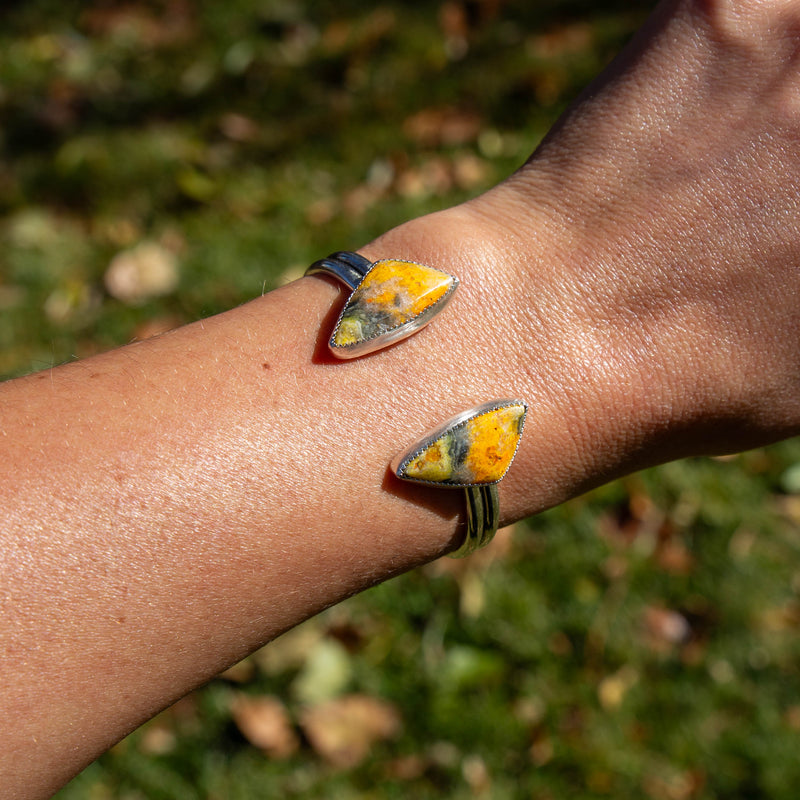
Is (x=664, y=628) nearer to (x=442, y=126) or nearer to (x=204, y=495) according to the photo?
(x=204, y=495)

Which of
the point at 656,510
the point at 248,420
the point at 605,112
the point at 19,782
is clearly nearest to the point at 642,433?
the point at 605,112

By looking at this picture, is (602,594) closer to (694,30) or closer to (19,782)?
(694,30)

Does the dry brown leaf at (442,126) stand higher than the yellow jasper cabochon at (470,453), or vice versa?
the yellow jasper cabochon at (470,453)

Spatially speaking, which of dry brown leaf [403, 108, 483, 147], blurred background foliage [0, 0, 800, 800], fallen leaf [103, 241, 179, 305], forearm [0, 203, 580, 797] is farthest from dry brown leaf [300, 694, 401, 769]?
dry brown leaf [403, 108, 483, 147]

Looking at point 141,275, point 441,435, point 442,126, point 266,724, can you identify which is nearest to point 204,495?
point 441,435

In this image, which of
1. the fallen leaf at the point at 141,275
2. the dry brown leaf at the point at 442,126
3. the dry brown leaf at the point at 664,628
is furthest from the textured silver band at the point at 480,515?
the dry brown leaf at the point at 442,126

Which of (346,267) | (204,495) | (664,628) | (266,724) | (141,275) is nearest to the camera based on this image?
(204,495)

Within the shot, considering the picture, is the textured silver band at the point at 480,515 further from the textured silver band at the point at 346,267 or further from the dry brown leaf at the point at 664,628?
the dry brown leaf at the point at 664,628
